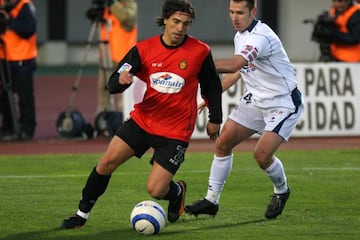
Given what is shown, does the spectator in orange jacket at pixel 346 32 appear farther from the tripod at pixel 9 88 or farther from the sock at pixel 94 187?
the sock at pixel 94 187

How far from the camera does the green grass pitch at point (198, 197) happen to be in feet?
35.9

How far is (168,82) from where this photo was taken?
35.2 ft

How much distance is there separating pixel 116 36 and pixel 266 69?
890 cm

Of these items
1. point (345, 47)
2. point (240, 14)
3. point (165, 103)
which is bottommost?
point (345, 47)

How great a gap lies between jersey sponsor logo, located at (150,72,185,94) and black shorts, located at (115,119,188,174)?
0.41 metres

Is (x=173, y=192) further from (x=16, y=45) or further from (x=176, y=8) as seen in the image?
(x=16, y=45)

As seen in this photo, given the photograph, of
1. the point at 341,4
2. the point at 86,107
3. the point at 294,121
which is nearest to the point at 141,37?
the point at 86,107

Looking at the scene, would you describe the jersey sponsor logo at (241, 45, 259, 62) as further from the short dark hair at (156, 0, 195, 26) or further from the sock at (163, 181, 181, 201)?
the sock at (163, 181, 181, 201)

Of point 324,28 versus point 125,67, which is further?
point 324,28

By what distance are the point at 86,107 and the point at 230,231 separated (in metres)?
14.3

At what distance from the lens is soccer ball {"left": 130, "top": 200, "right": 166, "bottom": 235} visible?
10.6 meters

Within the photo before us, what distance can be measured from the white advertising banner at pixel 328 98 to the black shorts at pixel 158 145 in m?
8.88

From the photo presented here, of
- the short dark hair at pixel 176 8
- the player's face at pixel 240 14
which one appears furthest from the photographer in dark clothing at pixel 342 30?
the short dark hair at pixel 176 8

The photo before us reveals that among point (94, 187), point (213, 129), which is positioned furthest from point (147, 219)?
point (213, 129)
